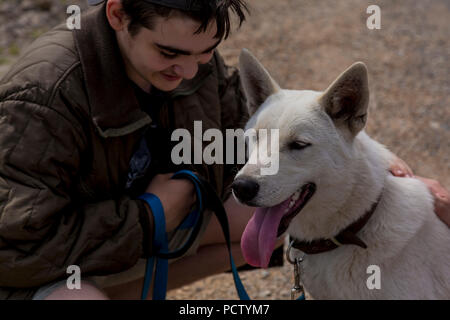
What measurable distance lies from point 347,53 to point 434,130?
1.39 m

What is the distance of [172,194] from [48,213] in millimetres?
583

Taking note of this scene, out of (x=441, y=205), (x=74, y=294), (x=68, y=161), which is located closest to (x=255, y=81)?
(x=68, y=161)

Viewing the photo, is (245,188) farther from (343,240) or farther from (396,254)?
(396,254)

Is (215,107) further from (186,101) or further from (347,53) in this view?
(347,53)

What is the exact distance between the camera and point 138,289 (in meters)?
2.66

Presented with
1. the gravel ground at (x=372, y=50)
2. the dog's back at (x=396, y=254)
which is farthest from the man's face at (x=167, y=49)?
the gravel ground at (x=372, y=50)

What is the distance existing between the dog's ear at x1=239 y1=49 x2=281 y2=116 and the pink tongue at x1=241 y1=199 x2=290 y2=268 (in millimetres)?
544

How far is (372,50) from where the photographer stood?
561 cm

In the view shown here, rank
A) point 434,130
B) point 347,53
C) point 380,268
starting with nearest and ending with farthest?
point 380,268
point 434,130
point 347,53

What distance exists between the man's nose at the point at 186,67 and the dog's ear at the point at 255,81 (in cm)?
24

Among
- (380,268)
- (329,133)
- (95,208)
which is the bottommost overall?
(380,268)

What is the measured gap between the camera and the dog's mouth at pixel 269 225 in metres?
2.08

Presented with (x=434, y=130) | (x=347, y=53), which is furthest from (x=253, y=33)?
(x=434, y=130)
